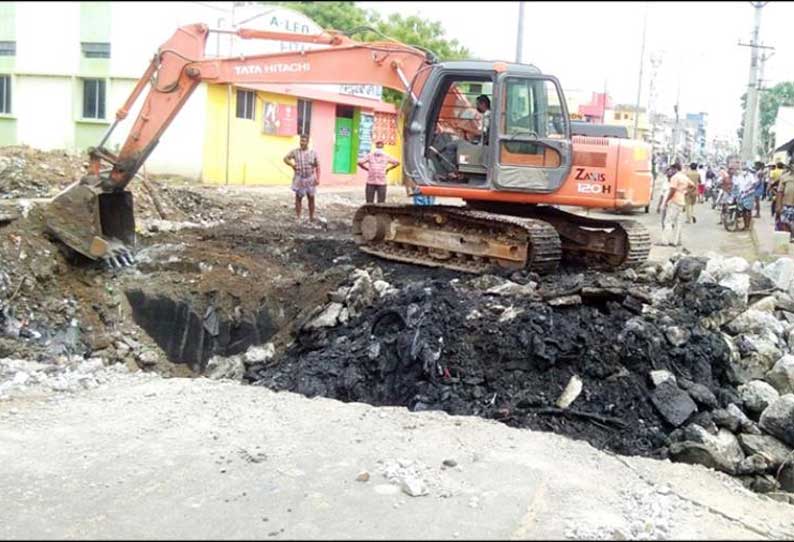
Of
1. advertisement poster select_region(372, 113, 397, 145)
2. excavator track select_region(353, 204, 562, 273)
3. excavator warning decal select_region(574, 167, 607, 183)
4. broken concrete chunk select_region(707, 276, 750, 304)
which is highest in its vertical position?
advertisement poster select_region(372, 113, 397, 145)

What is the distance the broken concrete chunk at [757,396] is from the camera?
294 inches

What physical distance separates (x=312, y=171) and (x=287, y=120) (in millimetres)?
10759

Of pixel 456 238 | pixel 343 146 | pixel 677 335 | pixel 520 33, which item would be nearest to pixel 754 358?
pixel 677 335

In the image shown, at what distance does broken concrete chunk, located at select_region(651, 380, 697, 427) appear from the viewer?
6922 millimetres

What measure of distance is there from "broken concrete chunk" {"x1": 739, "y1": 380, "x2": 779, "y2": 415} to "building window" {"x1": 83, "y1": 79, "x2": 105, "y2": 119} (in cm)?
1992

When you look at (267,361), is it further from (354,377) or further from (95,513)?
→ (95,513)

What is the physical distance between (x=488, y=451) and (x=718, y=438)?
2.19 m

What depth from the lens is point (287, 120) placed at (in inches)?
982

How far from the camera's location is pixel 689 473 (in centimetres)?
604

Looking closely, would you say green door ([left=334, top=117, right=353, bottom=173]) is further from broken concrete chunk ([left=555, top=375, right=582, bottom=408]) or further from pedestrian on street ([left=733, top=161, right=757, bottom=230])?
broken concrete chunk ([left=555, top=375, right=582, bottom=408])

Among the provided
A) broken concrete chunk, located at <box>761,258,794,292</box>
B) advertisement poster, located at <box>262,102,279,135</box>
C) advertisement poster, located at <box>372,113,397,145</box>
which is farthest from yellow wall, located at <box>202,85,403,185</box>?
broken concrete chunk, located at <box>761,258,794,292</box>

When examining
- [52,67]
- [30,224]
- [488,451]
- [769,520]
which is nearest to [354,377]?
[488,451]

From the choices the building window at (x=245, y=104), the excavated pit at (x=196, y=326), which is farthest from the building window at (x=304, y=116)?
the excavated pit at (x=196, y=326)

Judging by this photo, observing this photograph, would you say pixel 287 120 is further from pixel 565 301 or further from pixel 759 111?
pixel 565 301
